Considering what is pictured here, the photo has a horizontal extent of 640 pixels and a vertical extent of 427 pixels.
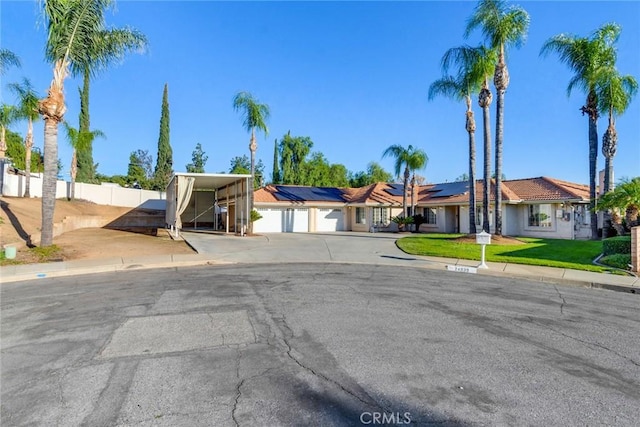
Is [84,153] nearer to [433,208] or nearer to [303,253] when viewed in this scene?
[303,253]

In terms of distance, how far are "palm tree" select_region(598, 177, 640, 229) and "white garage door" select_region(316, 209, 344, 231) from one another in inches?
846

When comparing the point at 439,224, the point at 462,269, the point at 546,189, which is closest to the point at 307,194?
the point at 439,224

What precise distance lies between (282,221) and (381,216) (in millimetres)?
8768

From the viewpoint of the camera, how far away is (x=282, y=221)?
31891 millimetres

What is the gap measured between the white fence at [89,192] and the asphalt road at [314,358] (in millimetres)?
22480

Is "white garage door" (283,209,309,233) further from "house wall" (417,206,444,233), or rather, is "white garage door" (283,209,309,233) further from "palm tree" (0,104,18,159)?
"palm tree" (0,104,18,159)

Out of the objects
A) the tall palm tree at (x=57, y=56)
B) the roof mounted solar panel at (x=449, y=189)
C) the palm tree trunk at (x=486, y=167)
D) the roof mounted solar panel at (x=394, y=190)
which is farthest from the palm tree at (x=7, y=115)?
the roof mounted solar panel at (x=449, y=189)

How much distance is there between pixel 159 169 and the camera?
45.5 meters

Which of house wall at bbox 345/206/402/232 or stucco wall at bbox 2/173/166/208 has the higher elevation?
stucco wall at bbox 2/173/166/208

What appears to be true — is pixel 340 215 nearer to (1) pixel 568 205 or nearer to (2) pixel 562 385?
(1) pixel 568 205

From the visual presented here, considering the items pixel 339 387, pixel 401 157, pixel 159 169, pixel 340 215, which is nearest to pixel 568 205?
pixel 401 157

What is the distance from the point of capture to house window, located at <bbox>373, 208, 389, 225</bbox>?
32219 millimetres

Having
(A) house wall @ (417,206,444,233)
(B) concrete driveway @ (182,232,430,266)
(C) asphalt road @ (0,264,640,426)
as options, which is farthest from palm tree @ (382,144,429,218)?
(C) asphalt road @ (0,264,640,426)

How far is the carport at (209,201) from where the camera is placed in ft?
68.1
